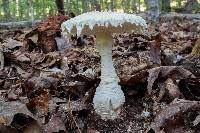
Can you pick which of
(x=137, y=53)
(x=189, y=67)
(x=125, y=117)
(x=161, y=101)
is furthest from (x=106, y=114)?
(x=137, y=53)

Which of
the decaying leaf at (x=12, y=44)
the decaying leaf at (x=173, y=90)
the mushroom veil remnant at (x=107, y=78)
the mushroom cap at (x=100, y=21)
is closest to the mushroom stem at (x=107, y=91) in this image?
the mushroom veil remnant at (x=107, y=78)

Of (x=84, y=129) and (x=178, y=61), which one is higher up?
(x=178, y=61)

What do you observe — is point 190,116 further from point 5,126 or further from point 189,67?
point 5,126

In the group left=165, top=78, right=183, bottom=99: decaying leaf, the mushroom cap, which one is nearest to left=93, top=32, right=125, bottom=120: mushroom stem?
the mushroom cap

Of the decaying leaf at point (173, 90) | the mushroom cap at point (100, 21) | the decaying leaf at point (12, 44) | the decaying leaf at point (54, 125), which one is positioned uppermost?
the mushroom cap at point (100, 21)

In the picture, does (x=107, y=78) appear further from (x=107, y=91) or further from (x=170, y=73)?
(x=170, y=73)

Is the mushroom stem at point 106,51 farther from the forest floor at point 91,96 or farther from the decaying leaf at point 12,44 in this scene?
the decaying leaf at point 12,44

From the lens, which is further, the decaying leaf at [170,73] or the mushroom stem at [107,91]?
the decaying leaf at [170,73]
